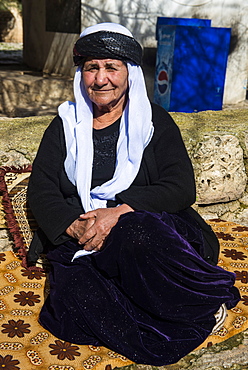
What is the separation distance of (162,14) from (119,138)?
5775mm

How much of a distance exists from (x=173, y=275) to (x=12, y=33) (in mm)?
21217

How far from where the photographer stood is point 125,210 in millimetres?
2627

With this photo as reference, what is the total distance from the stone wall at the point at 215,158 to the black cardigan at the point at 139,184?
2.79 feet

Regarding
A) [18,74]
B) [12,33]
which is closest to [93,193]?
[18,74]

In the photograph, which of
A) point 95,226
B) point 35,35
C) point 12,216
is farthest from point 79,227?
point 35,35

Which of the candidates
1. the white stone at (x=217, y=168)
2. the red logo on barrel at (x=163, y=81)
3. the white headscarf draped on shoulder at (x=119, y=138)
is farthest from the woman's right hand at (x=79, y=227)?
the red logo on barrel at (x=163, y=81)

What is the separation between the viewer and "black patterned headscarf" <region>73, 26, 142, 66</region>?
104 inches

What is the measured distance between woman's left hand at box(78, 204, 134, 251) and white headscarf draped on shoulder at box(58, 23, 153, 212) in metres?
0.16

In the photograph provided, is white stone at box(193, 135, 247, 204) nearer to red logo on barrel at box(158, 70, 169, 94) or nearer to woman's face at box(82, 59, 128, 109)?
woman's face at box(82, 59, 128, 109)

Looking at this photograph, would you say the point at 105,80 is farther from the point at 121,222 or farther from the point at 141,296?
the point at 141,296

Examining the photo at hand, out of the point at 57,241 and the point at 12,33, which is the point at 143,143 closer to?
the point at 57,241

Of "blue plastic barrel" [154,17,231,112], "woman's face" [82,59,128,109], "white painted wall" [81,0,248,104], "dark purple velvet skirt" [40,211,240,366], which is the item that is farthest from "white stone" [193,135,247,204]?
"white painted wall" [81,0,248,104]

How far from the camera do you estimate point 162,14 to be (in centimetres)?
805

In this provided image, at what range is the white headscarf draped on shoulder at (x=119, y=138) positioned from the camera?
2.71m
